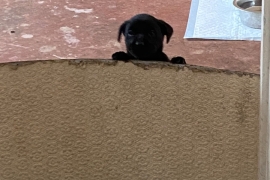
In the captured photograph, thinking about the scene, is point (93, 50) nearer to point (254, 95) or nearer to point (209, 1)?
point (209, 1)

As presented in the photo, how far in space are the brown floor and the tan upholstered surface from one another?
0.76 meters

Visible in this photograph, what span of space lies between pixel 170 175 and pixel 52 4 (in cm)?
137

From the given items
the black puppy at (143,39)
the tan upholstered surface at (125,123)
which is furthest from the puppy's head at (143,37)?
the tan upholstered surface at (125,123)

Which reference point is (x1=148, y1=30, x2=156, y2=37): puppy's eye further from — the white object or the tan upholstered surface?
the white object

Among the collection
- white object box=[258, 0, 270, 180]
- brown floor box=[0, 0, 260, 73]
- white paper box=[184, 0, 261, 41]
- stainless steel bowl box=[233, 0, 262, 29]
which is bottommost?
brown floor box=[0, 0, 260, 73]

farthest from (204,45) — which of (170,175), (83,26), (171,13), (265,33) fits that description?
(265,33)

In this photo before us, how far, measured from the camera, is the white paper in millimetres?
1807

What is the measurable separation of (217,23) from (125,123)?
1.06m

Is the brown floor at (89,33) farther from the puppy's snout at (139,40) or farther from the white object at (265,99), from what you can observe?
the white object at (265,99)

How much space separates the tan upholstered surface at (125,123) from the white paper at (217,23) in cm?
96

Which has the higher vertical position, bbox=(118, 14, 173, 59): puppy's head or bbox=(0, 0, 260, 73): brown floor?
bbox=(118, 14, 173, 59): puppy's head

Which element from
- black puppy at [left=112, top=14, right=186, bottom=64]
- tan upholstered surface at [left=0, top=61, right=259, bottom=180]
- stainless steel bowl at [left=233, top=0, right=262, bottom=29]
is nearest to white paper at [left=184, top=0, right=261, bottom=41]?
stainless steel bowl at [left=233, top=0, right=262, bottom=29]

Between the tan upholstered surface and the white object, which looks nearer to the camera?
the white object

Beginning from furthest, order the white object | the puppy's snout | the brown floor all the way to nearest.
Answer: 1. the brown floor
2. the puppy's snout
3. the white object
